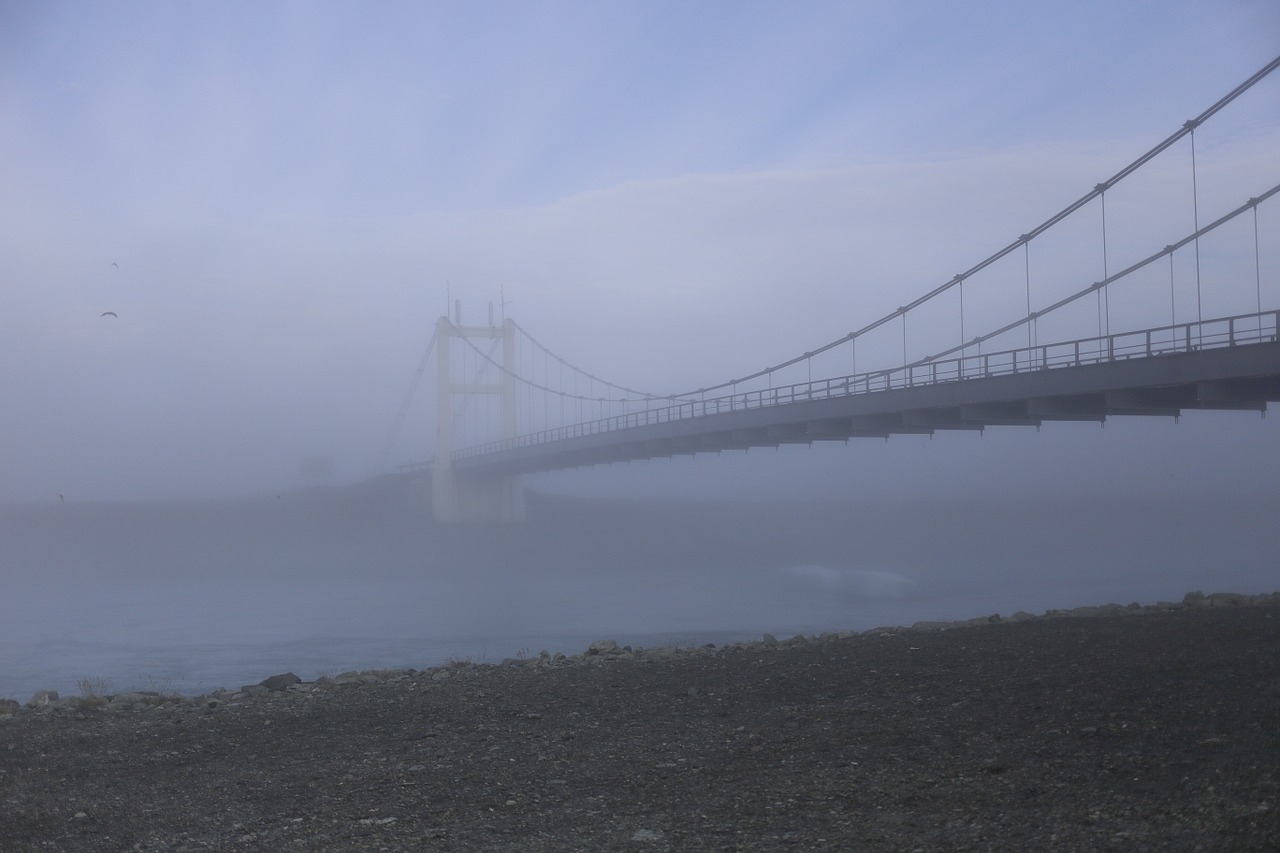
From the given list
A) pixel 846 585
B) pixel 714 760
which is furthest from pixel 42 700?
pixel 846 585

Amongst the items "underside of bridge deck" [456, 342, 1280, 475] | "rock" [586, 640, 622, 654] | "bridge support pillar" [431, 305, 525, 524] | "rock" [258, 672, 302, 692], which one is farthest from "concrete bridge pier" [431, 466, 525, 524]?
"rock" [258, 672, 302, 692]

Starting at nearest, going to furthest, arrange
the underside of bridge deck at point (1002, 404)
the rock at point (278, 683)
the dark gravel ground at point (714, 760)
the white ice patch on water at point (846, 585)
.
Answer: the dark gravel ground at point (714, 760)
the rock at point (278, 683)
the underside of bridge deck at point (1002, 404)
the white ice patch on water at point (846, 585)

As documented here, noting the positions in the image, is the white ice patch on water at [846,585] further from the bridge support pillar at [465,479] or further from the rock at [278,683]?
the rock at [278,683]

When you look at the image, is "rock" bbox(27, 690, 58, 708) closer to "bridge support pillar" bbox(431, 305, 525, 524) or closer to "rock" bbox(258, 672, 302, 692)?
"rock" bbox(258, 672, 302, 692)

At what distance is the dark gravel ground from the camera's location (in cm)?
450

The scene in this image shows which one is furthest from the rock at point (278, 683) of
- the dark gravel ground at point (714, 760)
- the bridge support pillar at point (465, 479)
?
the bridge support pillar at point (465, 479)

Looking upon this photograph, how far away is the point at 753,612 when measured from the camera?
33.0 metres

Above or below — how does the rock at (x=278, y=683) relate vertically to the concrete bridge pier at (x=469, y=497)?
below

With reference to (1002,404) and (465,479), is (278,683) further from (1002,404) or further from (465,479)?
(465,479)

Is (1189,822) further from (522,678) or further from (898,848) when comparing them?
(522,678)

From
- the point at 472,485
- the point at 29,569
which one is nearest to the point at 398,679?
the point at 472,485

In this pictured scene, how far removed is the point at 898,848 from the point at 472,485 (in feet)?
171

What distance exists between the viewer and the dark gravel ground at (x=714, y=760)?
450cm

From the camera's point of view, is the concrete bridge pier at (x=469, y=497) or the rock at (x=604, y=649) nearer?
the rock at (x=604, y=649)
